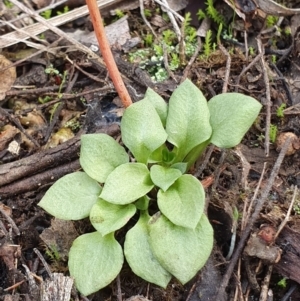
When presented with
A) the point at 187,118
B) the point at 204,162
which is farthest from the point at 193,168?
the point at 187,118

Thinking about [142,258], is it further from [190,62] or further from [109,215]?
[190,62]

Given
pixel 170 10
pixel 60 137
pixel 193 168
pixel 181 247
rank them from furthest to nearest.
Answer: pixel 170 10
pixel 60 137
pixel 193 168
pixel 181 247

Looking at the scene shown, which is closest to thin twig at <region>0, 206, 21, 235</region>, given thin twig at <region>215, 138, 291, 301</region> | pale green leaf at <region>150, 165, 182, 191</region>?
pale green leaf at <region>150, 165, 182, 191</region>

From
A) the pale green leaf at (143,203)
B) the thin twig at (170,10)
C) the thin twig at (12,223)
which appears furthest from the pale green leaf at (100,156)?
the thin twig at (170,10)

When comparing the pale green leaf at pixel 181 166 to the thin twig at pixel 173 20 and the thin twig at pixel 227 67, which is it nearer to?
the thin twig at pixel 227 67

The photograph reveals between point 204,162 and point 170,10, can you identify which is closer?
point 204,162

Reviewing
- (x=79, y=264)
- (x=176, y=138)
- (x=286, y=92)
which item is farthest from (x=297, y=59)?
(x=79, y=264)

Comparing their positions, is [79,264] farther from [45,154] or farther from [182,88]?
[182,88]
